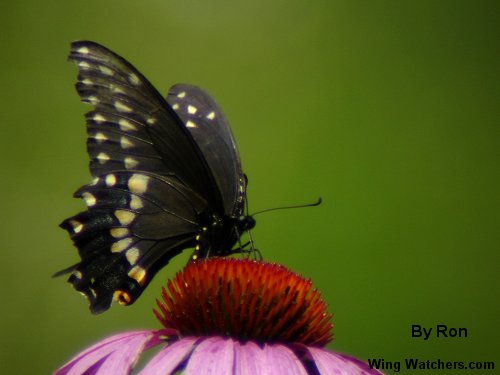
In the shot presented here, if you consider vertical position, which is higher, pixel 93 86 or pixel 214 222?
pixel 93 86

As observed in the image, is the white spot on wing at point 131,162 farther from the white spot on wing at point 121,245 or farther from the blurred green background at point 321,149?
the blurred green background at point 321,149

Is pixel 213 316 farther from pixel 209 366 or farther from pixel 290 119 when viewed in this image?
pixel 290 119

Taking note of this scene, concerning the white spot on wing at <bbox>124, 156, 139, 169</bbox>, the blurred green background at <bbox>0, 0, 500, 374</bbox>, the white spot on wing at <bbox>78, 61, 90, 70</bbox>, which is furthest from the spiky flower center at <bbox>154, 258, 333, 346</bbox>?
the blurred green background at <bbox>0, 0, 500, 374</bbox>

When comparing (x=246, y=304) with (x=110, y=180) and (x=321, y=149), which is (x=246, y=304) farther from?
(x=321, y=149)

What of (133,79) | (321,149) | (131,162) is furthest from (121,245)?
(321,149)

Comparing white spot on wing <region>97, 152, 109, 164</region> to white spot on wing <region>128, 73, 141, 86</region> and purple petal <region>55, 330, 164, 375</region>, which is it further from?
purple petal <region>55, 330, 164, 375</region>

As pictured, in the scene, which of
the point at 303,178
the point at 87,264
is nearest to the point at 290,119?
the point at 303,178
